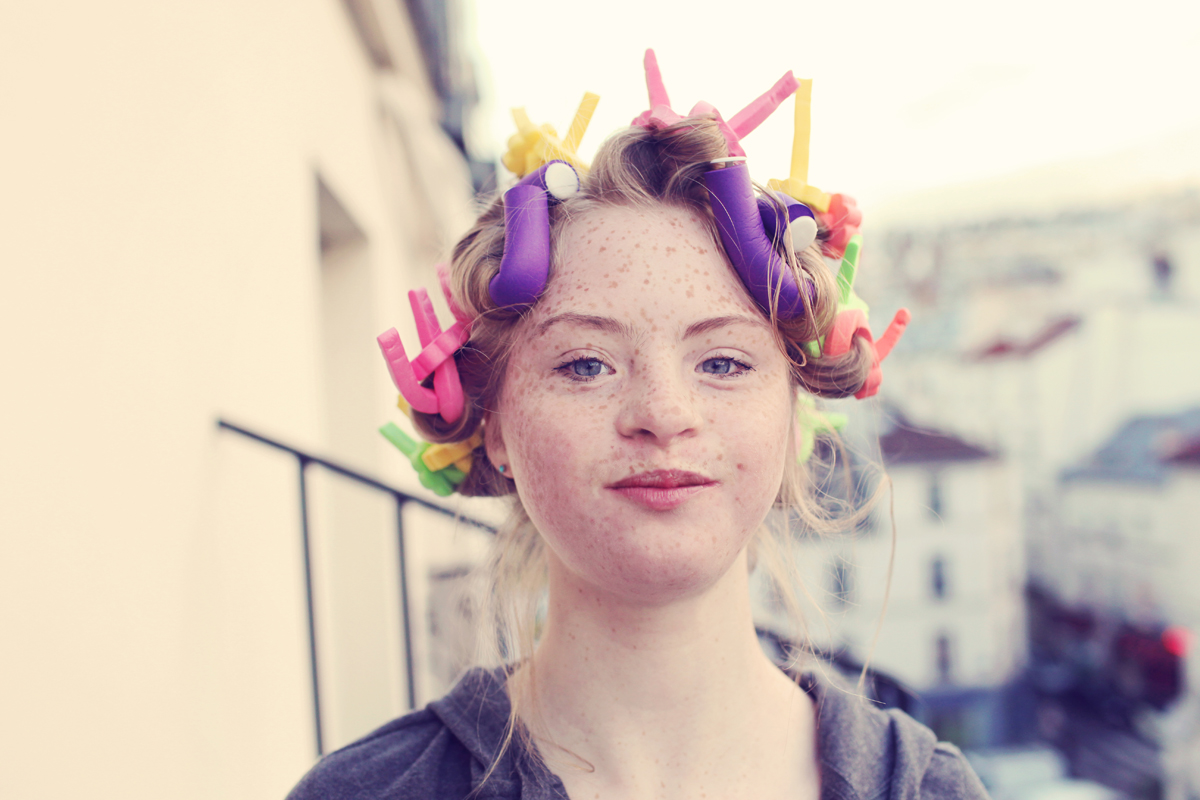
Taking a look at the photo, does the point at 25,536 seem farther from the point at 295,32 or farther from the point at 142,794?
the point at 295,32

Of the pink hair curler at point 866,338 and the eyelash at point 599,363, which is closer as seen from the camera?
the eyelash at point 599,363

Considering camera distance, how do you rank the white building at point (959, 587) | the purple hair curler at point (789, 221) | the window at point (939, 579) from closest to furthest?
the purple hair curler at point (789, 221) → the white building at point (959, 587) → the window at point (939, 579)

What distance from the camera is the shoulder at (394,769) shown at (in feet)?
3.16

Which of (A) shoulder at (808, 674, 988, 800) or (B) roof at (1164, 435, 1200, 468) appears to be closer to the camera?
(A) shoulder at (808, 674, 988, 800)

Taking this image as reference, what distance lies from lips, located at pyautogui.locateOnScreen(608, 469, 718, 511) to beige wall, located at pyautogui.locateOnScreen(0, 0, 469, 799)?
0.80 meters

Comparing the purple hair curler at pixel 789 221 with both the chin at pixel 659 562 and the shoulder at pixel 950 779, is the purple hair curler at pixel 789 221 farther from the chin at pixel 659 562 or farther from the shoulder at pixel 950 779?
the shoulder at pixel 950 779

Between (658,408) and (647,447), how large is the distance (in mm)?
47

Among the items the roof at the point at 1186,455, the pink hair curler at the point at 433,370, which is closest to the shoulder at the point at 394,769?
the pink hair curler at the point at 433,370

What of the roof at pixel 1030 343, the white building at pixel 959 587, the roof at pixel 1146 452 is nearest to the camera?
the white building at pixel 959 587

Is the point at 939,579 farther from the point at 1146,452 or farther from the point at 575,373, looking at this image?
the point at 575,373

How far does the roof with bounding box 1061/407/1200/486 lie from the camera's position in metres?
23.8

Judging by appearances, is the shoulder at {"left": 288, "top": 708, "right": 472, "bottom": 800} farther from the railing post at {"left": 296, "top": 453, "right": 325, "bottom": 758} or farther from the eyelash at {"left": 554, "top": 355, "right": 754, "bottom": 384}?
the railing post at {"left": 296, "top": 453, "right": 325, "bottom": 758}

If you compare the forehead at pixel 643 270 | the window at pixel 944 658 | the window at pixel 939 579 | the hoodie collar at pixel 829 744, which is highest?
the forehead at pixel 643 270

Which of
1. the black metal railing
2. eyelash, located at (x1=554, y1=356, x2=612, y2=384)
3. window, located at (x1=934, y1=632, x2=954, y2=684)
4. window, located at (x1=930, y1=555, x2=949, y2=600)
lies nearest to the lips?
eyelash, located at (x1=554, y1=356, x2=612, y2=384)
